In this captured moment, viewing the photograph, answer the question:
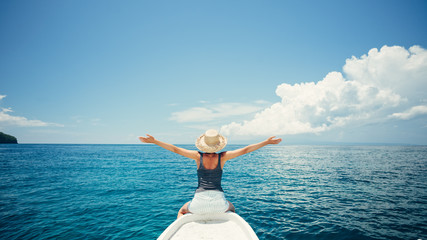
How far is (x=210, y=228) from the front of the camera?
449 cm

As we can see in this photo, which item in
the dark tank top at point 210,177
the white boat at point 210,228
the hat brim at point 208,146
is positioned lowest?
the white boat at point 210,228

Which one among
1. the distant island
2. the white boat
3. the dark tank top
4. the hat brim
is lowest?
the distant island

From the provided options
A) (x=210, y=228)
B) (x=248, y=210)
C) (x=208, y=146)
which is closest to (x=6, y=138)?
(x=248, y=210)

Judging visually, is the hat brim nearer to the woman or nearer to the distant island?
the woman

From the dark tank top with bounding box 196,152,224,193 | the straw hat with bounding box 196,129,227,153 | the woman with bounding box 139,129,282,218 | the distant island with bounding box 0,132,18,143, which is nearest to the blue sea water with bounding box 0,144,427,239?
the woman with bounding box 139,129,282,218

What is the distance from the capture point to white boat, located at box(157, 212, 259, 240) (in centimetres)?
411

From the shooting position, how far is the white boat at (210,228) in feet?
13.5

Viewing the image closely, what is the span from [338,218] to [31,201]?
72.2ft

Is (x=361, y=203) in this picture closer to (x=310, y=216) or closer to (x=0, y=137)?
(x=310, y=216)

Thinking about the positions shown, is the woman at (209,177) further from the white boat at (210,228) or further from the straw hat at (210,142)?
the white boat at (210,228)

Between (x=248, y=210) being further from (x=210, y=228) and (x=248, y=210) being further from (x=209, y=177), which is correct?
(x=209, y=177)

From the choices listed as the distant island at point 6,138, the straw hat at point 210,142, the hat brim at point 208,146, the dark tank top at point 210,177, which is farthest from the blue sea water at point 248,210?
the distant island at point 6,138

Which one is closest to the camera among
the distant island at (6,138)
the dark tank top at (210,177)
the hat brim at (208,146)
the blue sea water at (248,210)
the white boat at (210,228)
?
the white boat at (210,228)

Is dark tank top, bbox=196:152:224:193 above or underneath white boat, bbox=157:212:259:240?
above
